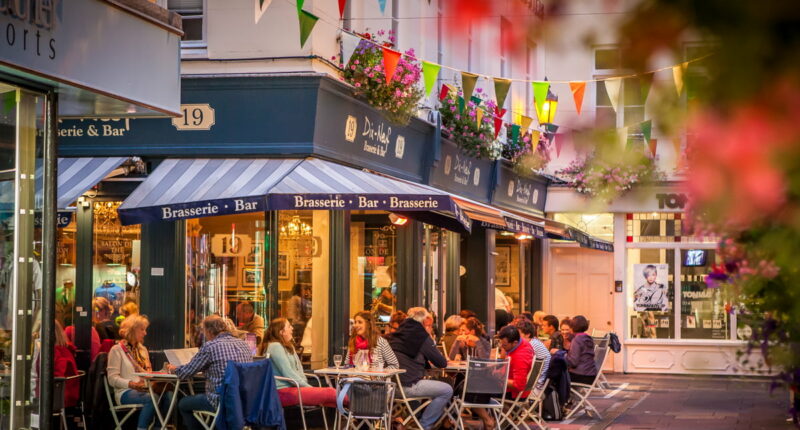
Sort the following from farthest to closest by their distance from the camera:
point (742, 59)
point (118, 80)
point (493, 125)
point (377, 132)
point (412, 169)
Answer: point (493, 125) < point (412, 169) < point (377, 132) < point (118, 80) < point (742, 59)

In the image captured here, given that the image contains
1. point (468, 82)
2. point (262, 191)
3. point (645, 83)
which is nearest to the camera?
point (645, 83)

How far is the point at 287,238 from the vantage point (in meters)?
12.5

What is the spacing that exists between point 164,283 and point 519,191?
10.5 m

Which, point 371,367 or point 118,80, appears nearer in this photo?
point 118,80

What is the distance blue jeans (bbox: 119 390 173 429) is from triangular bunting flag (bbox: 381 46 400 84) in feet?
13.4

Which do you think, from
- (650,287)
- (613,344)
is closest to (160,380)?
(613,344)

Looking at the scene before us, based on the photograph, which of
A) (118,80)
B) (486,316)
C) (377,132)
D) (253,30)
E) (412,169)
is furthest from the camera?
(486,316)

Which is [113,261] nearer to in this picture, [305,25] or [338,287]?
[338,287]

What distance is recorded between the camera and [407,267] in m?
A: 15.8

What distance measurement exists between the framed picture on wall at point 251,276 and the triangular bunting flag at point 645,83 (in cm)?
1096

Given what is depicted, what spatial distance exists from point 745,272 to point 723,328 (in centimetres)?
1891

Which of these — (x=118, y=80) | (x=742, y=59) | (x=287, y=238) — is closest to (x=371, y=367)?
(x=287, y=238)

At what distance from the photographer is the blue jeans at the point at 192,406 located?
9695 mm

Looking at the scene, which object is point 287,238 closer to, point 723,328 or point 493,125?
point 493,125
